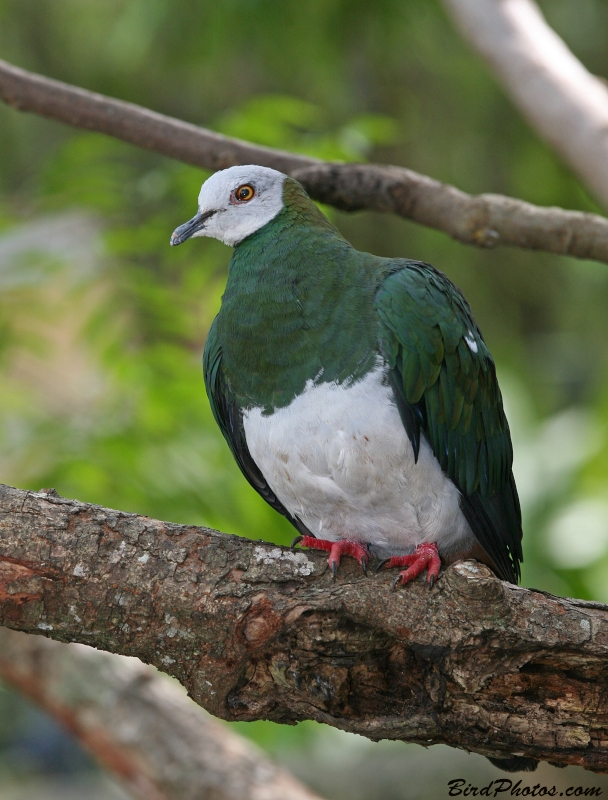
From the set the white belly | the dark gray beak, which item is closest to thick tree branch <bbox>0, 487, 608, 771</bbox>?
A: the white belly

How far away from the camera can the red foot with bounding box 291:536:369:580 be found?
8.50 feet

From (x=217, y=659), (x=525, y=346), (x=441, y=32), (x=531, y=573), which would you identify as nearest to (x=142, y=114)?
(x=217, y=659)

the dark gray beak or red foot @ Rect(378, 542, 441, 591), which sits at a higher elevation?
the dark gray beak

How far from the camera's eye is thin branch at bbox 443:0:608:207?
3496 millimetres

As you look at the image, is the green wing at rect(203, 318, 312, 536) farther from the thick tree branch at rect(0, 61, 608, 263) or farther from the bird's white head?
the thick tree branch at rect(0, 61, 608, 263)

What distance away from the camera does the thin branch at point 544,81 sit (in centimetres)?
350

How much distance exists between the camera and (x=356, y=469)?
2.73 metres

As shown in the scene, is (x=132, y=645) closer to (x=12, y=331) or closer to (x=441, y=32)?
(x=12, y=331)

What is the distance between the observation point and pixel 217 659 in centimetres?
235

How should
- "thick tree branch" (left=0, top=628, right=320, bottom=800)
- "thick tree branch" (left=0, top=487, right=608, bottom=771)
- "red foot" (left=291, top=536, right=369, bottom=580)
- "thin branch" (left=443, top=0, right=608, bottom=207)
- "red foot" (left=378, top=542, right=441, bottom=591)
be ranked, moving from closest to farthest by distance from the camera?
1. "thick tree branch" (left=0, top=487, right=608, bottom=771)
2. "red foot" (left=378, top=542, right=441, bottom=591)
3. "red foot" (left=291, top=536, right=369, bottom=580)
4. "thin branch" (left=443, top=0, right=608, bottom=207)
5. "thick tree branch" (left=0, top=628, right=320, bottom=800)

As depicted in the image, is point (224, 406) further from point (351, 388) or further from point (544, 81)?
point (544, 81)

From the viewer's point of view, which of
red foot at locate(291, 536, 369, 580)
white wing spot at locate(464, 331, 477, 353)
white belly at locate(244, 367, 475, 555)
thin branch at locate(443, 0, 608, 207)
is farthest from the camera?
thin branch at locate(443, 0, 608, 207)

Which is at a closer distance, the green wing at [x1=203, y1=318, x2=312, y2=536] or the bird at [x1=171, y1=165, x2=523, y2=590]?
the bird at [x1=171, y1=165, x2=523, y2=590]

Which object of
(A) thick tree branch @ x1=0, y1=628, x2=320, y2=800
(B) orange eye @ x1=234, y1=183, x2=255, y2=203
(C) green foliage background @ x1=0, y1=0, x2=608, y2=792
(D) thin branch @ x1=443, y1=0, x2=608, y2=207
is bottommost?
(A) thick tree branch @ x1=0, y1=628, x2=320, y2=800
